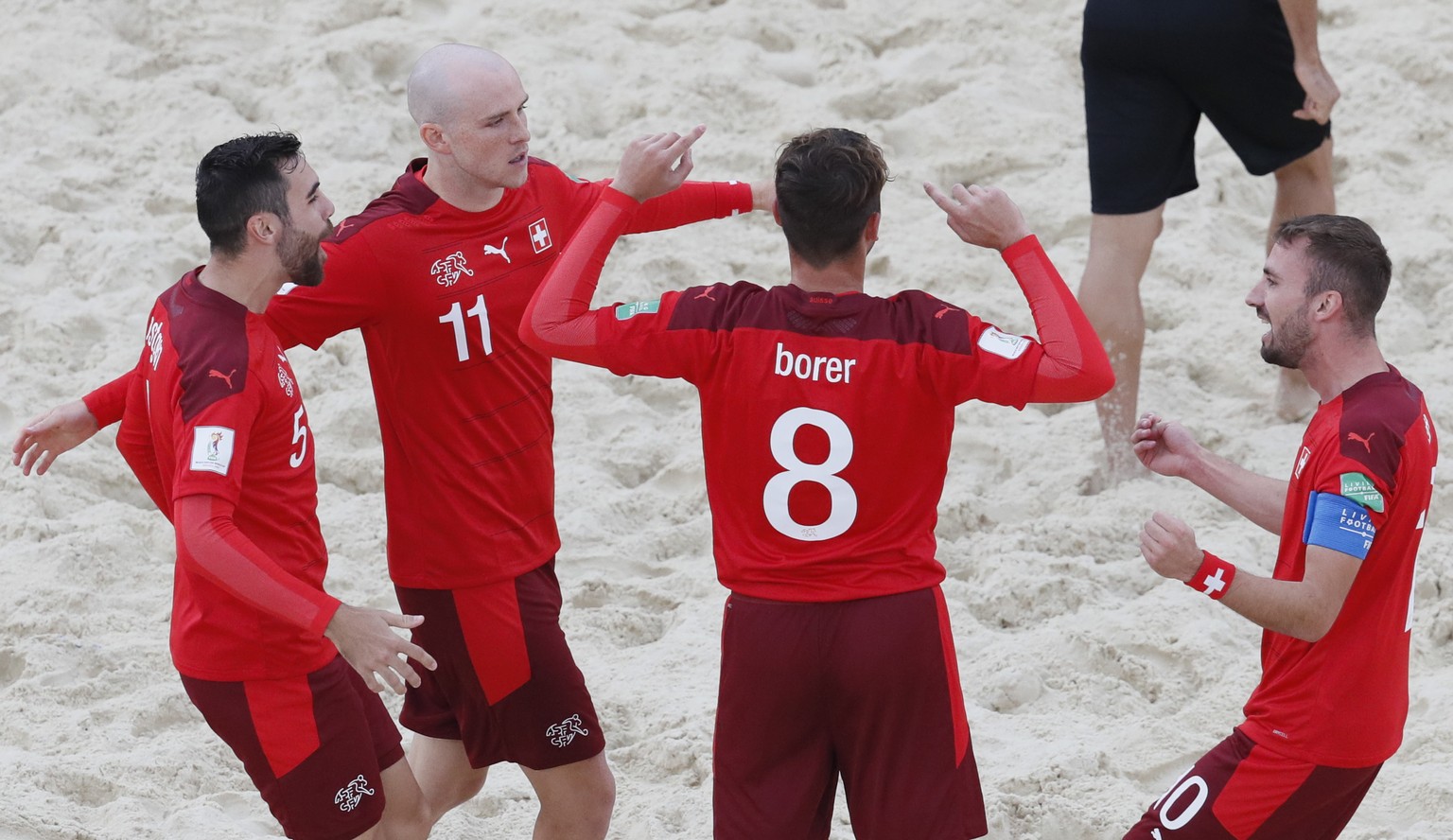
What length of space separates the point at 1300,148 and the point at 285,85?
3.97 metres

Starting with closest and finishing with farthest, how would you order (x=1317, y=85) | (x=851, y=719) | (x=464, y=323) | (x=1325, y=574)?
(x=1325, y=574) < (x=851, y=719) < (x=464, y=323) < (x=1317, y=85)

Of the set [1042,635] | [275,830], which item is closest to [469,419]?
[275,830]

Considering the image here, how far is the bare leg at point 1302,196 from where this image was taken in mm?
5184

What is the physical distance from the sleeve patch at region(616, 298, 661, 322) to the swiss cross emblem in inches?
23.2

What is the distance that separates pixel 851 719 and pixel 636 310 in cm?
83

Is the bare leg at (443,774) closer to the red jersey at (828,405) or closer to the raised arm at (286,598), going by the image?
the raised arm at (286,598)

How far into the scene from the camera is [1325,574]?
2.86 metres

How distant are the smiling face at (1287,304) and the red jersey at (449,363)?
1.47m

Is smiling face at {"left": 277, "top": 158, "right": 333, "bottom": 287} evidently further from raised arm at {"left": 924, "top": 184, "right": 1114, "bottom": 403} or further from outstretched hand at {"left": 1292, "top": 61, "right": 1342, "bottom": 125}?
outstretched hand at {"left": 1292, "top": 61, "right": 1342, "bottom": 125}

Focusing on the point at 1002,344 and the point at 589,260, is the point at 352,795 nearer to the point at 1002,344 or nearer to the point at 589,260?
the point at 589,260

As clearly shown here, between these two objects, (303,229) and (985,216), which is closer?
(985,216)

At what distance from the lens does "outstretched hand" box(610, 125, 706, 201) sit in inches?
120

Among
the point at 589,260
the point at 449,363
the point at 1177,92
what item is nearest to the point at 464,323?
the point at 449,363

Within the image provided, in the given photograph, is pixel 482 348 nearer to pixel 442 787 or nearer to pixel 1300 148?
pixel 442 787
